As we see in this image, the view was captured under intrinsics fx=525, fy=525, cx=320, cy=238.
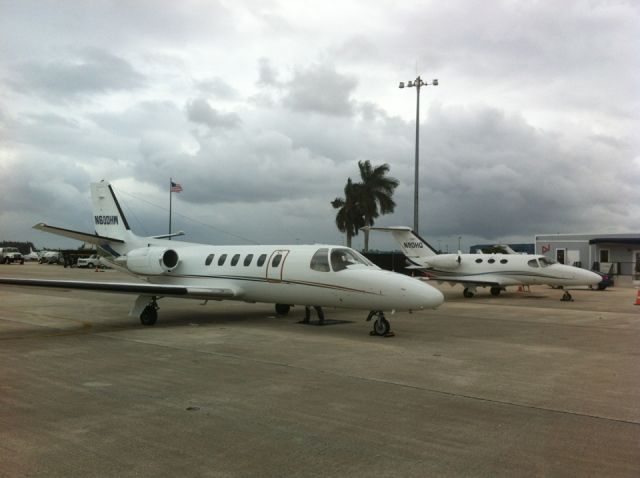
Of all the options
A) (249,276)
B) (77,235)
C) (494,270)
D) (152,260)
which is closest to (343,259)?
(249,276)

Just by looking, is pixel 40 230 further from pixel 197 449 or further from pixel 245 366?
pixel 197 449

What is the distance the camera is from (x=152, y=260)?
16766 mm

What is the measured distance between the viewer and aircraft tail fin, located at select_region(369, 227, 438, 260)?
29953 millimetres

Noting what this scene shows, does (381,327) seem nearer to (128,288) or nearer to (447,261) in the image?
(128,288)

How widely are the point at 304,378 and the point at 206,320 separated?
839cm

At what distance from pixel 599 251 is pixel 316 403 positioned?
47772 mm

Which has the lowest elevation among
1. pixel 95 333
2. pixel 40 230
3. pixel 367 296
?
pixel 95 333

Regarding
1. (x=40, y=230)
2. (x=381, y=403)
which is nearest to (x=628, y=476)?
(x=381, y=403)

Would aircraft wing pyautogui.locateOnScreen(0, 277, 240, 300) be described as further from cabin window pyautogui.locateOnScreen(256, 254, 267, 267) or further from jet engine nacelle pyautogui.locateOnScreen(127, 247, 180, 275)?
jet engine nacelle pyautogui.locateOnScreen(127, 247, 180, 275)

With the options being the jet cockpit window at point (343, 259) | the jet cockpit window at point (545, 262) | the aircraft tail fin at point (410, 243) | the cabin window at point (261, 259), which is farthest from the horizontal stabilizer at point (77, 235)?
the jet cockpit window at point (545, 262)

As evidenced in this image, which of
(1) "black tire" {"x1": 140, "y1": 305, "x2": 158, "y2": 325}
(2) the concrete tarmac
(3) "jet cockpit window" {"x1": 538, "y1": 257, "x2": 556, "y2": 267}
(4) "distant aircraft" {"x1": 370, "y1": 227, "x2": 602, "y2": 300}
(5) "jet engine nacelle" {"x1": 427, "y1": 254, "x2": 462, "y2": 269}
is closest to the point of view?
(2) the concrete tarmac

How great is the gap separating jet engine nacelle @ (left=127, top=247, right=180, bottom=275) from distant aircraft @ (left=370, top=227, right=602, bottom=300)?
14.7 metres

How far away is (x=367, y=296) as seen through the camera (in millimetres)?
11930

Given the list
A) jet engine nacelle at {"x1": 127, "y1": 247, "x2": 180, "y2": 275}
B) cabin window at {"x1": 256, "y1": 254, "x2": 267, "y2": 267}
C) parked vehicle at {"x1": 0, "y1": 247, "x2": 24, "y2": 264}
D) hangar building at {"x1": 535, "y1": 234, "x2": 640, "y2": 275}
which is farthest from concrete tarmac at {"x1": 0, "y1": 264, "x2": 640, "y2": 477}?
parked vehicle at {"x1": 0, "y1": 247, "x2": 24, "y2": 264}
